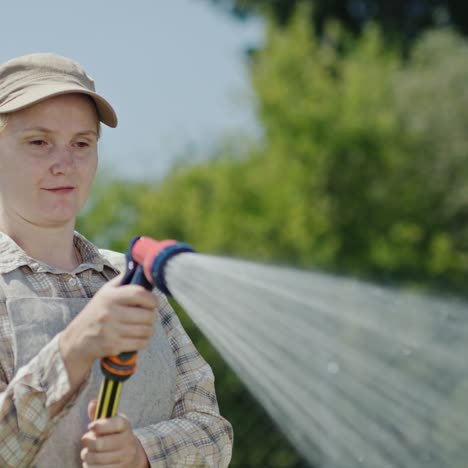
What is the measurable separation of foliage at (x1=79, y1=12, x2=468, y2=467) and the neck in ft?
35.0

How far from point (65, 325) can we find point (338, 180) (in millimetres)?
13525

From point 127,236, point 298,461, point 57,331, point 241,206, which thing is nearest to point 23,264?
point 57,331

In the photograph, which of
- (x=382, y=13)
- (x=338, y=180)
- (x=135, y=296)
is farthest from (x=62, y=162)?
(x=382, y=13)

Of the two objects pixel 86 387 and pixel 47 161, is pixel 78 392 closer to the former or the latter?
pixel 86 387

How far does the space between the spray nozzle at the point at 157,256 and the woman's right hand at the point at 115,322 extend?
0.08ft

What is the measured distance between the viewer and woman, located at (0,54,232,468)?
4.77 feet

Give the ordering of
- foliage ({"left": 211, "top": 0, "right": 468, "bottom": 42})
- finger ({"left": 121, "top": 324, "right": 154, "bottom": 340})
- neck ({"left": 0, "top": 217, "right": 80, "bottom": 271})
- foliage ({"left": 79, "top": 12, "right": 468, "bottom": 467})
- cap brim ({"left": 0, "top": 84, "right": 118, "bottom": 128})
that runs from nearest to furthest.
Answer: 1. finger ({"left": 121, "top": 324, "right": 154, "bottom": 340})
2. cap brim ({"left": 0, "top": 84, "right": 118, "bottom": 128})
3. neck ({"left": 0, "top": 217, "right": 80, "bottom": 271})
4. foliage ({"left": 79, "top": 12, "right": 468, "bottom": 467})
5. foliage ({"left": 211, "top": 0, "right": 468, "bottom": 42})

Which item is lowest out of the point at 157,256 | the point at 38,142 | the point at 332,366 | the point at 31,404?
the point at 332,366

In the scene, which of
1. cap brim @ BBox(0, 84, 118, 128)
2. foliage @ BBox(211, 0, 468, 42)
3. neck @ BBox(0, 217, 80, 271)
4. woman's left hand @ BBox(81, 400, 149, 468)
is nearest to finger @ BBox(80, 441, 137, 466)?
woman's left hand @ BBox(81, 400, 149, 468)

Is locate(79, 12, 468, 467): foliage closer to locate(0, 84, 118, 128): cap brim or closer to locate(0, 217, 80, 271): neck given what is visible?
locate(0, 217, 80, 271): neck

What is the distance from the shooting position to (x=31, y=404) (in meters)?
1.45

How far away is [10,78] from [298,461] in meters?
8.28

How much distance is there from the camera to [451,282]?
1380 centimetres

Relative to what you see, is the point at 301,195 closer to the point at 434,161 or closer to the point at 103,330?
the point at 434,161
